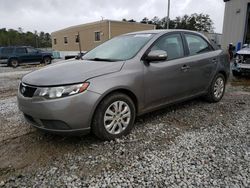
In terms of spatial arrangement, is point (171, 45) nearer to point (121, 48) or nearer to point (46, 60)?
point (121, 48)

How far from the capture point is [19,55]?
1789cm

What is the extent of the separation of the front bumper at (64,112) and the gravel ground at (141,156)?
14.0 inches

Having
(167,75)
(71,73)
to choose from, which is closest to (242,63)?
(167,75)

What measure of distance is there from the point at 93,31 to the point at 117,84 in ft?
89.1

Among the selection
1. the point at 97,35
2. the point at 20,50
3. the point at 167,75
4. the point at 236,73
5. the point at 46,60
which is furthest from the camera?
the point at 97,35

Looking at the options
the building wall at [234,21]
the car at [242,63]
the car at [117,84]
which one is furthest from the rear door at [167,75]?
the building wall at [234,21]

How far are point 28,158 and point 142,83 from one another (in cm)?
184

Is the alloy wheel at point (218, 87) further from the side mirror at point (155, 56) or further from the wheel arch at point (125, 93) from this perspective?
the wheel arch at point (125, 93)

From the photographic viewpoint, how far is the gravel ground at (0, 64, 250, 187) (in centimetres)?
239

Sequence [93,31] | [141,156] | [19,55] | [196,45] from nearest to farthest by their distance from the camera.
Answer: [141,156]
[196,45]
[19,55]
[93,31]

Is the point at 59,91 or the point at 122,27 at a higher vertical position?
the point at 122,27

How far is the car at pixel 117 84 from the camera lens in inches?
109

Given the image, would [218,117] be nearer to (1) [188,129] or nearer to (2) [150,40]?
(1) [188,129]

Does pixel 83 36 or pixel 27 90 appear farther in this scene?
pixel 83 36
